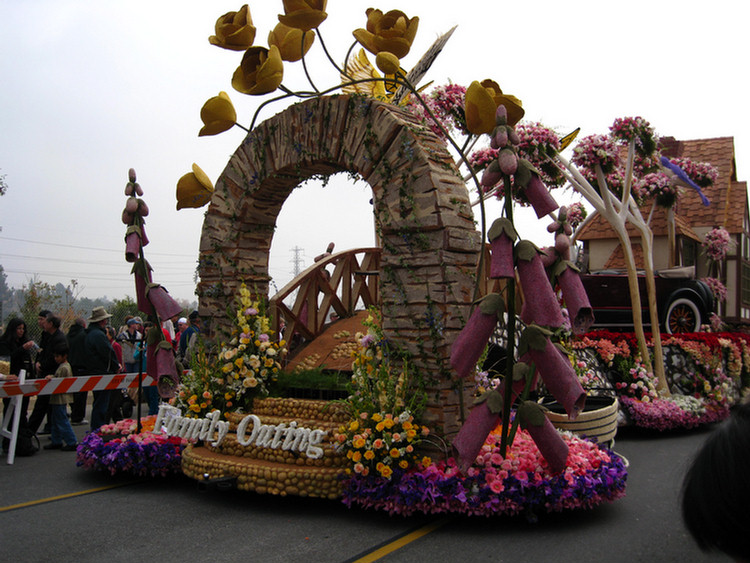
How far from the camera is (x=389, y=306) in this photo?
515cm


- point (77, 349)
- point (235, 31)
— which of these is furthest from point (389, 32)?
point (77, 349)

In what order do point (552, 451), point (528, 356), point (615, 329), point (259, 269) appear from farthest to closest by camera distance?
point (615, 329)
point (259, 269)
point (528, 356)
point (552, 451)

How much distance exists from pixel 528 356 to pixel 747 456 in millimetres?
3585

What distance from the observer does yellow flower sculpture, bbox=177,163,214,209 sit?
7.12 m

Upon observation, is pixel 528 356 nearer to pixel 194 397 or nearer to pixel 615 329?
pixel 194 397

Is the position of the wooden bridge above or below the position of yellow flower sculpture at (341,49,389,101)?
below

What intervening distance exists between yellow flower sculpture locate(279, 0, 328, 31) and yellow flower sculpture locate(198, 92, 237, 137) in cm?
123

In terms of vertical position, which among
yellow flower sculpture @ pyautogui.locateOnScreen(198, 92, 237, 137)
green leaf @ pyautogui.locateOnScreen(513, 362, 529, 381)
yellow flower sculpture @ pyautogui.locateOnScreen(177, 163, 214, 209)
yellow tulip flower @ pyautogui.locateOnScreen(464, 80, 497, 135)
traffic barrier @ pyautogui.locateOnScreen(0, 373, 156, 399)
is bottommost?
traffic barrier @ pyautogui.locateOnScreen(0, 373, 156, 399)

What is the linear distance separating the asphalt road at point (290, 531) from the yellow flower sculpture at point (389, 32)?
4029 mm

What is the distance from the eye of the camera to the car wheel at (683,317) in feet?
42.8

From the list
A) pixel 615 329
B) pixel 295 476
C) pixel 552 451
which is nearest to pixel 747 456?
pixel 552 451

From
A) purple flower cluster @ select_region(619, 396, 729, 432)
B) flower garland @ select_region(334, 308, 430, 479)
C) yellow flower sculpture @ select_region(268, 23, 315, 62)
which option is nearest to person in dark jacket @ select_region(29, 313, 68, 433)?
yellow flower sculpture @ select_region(268, 23, 315, 62)

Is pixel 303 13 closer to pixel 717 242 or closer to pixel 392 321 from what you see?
pixel 392 321

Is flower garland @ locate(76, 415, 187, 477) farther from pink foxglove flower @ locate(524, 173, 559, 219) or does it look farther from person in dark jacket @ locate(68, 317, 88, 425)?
pink foxglove flower @ locate(524, 173, 559, 219)
